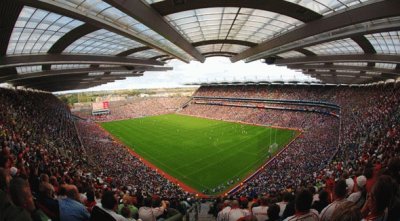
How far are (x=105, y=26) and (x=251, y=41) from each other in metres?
17.8

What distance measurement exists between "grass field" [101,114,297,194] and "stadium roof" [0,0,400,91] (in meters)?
14.8

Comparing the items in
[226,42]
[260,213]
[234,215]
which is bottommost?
[260,213]

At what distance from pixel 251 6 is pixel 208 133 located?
42800mm

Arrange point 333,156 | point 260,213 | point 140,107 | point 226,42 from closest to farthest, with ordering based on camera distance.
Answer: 1. point 260,213
2. point 333,156
3. point 226,42
4. point 140,107

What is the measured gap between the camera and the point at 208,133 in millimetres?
59031

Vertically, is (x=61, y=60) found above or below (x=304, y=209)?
above

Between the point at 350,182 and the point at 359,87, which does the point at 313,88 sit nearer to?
the point at 359,87

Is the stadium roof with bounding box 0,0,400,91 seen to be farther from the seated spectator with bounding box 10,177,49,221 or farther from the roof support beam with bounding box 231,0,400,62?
the seated spectator with bounding box 10,177,49,221

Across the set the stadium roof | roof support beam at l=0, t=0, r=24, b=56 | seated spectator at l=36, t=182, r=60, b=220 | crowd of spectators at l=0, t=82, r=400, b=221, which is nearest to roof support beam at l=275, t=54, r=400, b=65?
the stadium roof

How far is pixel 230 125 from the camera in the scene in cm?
6731

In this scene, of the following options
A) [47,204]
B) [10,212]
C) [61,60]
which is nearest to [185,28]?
[61,60]

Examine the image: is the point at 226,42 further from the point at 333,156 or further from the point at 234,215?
the point at 234,215

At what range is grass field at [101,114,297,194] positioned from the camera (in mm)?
33062

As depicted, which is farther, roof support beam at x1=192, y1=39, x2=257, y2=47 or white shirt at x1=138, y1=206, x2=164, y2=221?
roof support beam at x1=192, y1=39, x2=257, y2=47
